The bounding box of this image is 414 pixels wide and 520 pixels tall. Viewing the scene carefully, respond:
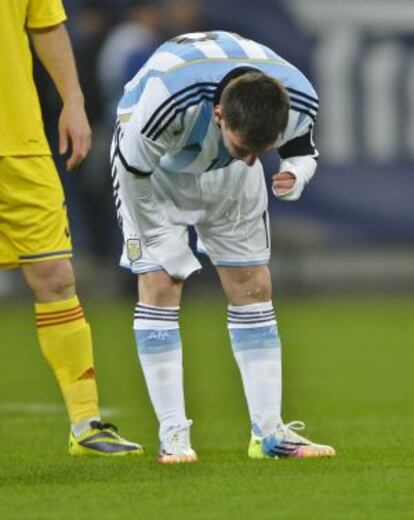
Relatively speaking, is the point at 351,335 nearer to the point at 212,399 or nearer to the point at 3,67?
the point at 212,399

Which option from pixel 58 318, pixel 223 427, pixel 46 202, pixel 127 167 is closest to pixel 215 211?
pixel 127 167

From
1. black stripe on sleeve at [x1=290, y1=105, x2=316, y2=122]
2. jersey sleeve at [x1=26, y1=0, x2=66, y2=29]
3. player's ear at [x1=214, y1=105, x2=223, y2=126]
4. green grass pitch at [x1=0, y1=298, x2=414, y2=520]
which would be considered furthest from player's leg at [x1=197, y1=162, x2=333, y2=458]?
jersey sleeve at [x1=26, y1=0, x2=66, y2=29]

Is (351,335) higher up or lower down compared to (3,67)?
lower down

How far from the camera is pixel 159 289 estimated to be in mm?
7555

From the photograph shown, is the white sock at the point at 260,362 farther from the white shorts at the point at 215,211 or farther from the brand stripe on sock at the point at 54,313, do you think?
the brand stripe on sock at the point at 54,313

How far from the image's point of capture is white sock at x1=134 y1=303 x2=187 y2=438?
24.8ft

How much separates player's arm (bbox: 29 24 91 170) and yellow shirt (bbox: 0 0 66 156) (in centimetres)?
13

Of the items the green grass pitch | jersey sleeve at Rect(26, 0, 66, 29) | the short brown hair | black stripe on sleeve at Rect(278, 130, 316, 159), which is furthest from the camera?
jersey sleeve at Rect(26, 0, 66, 29)

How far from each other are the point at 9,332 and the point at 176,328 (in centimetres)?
636

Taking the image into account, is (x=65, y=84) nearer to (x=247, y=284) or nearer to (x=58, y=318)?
(x=58, y=318)

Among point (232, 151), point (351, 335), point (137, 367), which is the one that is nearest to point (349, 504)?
point (232, 151)

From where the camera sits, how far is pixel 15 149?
24.8 ft

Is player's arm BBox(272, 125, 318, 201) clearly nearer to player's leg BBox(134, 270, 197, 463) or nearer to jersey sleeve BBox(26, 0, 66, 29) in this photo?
player's leg BBox(134, 270, 197, 463)

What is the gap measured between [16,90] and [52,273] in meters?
0.71
